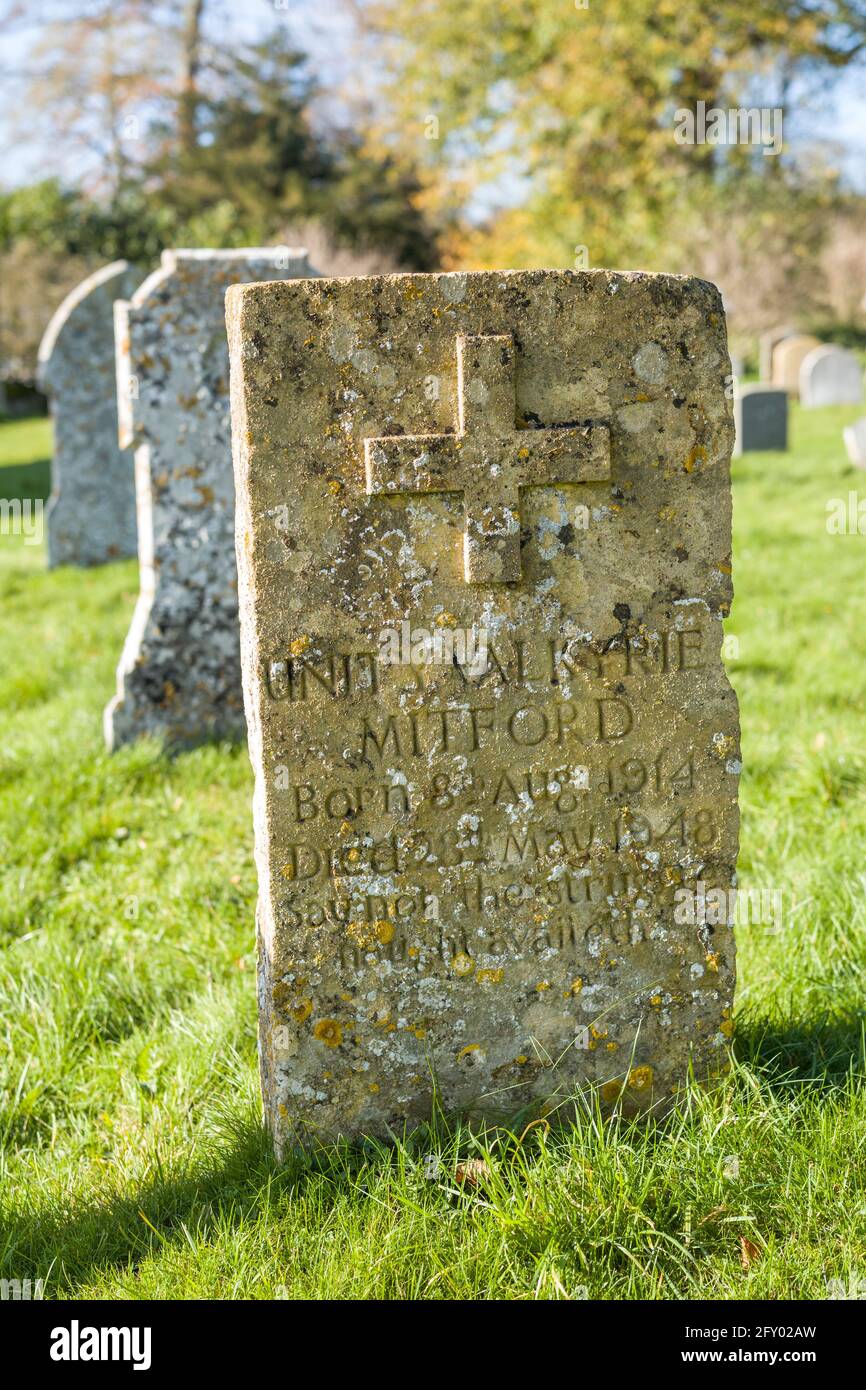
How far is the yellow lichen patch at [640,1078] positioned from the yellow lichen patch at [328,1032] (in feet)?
2.38

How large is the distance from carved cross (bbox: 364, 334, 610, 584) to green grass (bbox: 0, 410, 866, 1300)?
1350 millimetres

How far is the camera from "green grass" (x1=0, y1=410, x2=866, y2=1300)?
231 cm

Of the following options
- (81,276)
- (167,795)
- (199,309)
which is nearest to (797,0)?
(81,276)

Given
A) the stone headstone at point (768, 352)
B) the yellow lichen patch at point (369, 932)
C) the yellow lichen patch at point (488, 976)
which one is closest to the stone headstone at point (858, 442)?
the yellow lichen patch at point (488, 976)

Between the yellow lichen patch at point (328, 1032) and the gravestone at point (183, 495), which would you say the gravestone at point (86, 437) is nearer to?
the gravestone at point (183, 495)

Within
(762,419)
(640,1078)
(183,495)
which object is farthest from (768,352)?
(640,1078)

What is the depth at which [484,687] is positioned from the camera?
2590 mm

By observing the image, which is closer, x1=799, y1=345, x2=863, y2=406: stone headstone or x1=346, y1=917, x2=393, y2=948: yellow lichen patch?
x1=346, y1=917, x2=393, y2=948: yellow lichen patch

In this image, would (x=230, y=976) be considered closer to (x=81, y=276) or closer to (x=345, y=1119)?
(x=345, y=1119)

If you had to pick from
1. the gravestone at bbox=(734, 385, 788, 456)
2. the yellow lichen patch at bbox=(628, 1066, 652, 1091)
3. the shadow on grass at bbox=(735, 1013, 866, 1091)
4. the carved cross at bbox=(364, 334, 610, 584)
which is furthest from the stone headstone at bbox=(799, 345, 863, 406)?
the yellow lichen patch at bbox=(628, 1066, 652, 1091)

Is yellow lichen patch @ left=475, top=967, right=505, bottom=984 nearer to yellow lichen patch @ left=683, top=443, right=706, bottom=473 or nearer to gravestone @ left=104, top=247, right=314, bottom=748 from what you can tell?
yellow lichen patch @ left=683, top=443, right=706, bottom=473

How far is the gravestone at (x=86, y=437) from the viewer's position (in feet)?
31.0

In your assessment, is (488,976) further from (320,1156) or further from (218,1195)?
(218,1195)

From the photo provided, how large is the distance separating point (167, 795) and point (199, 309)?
7.47ft
